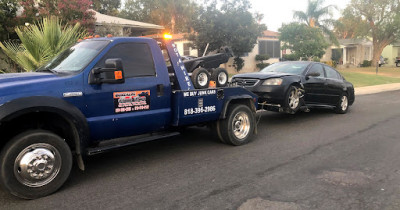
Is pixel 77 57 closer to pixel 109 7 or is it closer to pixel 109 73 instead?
pixel 109 73

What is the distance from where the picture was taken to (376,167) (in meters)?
5.10

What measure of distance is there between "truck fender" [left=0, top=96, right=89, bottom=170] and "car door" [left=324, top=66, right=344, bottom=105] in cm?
746

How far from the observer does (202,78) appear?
5797 millimetres

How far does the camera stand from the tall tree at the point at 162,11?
4466 centimetres

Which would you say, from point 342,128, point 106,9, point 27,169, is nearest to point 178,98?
point 27,169

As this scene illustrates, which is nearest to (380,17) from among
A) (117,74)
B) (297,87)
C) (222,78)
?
(297,87)

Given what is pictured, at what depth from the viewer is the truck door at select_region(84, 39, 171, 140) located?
14.5ft

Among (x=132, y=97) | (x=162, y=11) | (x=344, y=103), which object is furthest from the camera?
(x=162, y=11)

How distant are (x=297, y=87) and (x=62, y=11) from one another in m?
10.2

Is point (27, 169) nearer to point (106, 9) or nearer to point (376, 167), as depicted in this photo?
point (376, 167)

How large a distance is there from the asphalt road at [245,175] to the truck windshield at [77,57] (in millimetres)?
1529

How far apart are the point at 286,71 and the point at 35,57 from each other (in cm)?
653

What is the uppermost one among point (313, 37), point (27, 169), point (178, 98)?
point (313, 37)

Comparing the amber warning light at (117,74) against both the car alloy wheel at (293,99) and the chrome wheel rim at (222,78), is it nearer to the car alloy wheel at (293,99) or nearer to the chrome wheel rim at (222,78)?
the chrome wheel rim at (222,78)
